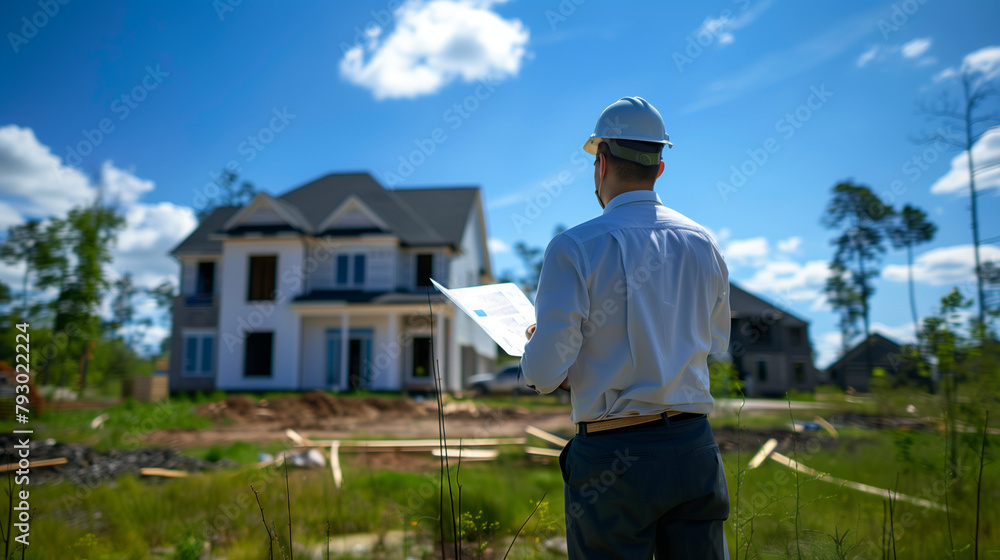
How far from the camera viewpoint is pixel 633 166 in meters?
1.80

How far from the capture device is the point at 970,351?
438 centimetres

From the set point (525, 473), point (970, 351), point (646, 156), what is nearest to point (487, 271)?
point (525, 473)

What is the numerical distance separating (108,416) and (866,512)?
14105mm

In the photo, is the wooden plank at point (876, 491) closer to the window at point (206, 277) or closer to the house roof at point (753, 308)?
the window at point (206, 277)

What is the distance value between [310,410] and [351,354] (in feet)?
24.5

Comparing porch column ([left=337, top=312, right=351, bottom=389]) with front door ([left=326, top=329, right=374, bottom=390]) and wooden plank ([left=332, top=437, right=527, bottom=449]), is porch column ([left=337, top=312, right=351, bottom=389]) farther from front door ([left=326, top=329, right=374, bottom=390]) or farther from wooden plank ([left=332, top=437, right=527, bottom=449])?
wooden plank ([left=332, top=437, right=527, bottom=449])

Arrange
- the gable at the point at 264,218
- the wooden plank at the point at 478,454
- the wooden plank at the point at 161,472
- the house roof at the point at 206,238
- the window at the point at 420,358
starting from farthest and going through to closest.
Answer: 1. the house roof at the point at 206,238
2. the window at the point at 420,358
3. the gable at the point at 264,218
4. the wooden plank at the point at 478,454
5. the wooden plank at the point at 161,472

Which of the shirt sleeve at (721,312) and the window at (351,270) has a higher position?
the window at (351,270)

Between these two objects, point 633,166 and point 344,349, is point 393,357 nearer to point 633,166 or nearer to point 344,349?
point 344,349

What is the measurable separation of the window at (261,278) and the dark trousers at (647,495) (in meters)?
22.5

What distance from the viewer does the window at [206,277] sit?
2395cm

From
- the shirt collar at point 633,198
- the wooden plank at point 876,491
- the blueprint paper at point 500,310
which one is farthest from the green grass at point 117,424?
the wooden plank at point 876,491

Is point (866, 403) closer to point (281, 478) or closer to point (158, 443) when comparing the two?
point (281, 478)

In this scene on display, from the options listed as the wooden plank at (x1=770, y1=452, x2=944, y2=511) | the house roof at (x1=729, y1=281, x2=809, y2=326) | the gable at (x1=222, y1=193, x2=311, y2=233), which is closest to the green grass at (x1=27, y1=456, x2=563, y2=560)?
the wooden plank at (x1=770, y1=452, x2=944, y2=511)
